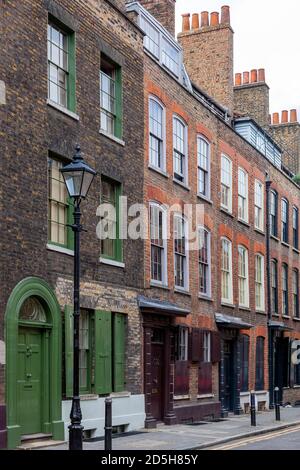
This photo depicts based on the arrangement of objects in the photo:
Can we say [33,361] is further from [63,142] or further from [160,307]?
[160,307]

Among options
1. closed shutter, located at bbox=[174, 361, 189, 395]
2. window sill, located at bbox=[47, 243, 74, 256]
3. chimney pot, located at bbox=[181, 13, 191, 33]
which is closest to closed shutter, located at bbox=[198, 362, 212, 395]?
closed shutter, located at bbox=[174, 361, 189, 395]

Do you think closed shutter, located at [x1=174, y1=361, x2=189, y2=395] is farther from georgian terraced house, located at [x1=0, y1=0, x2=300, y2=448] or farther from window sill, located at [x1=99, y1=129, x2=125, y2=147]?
window sill, located at [x1=99, y1=129, x2=125, y2=147]

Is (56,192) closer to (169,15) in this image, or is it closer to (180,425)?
→ (180,425)

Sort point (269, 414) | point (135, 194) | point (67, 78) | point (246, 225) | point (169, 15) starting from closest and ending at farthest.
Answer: point (67, 78), point (135, 194), point (169, 15), point (269, 414), point (246, 225)

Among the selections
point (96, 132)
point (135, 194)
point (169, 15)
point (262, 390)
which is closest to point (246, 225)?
point (262, 390)

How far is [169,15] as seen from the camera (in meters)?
27.2

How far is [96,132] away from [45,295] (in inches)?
179

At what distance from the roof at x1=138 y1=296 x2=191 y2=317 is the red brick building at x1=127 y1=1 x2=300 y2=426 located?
0.06 m

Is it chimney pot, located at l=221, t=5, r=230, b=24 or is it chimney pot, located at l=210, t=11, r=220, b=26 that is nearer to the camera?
chimney pot, located at l=221, t=5, r=230, b=24

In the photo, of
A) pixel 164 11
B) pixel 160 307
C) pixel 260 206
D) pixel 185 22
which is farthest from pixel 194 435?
pixel 185 22

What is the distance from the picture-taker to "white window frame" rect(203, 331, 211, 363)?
26.2m

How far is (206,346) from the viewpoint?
26422 millimetres

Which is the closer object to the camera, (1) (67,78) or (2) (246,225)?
(1) (67,78)

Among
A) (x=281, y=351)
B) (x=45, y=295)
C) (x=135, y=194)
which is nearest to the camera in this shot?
(x=45, y=295)
